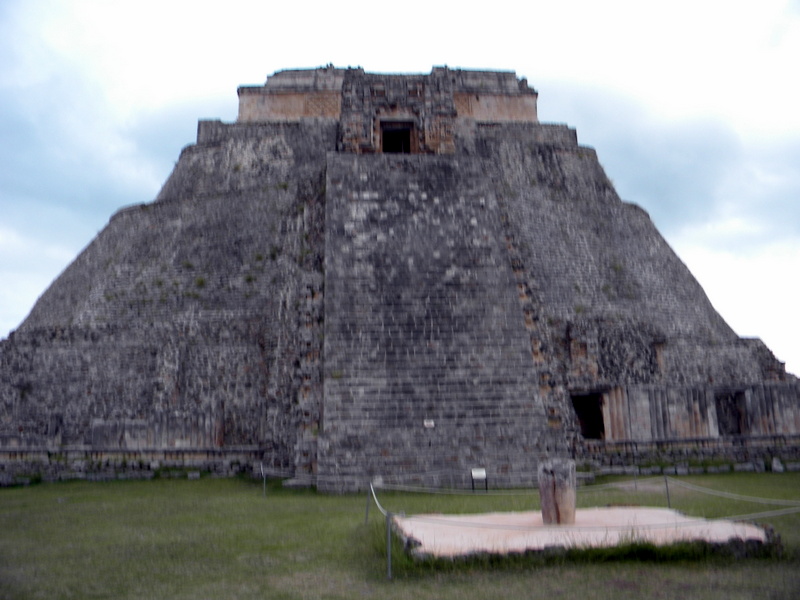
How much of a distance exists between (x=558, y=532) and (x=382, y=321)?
248 inches

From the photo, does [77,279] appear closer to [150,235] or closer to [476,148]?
[150,235]

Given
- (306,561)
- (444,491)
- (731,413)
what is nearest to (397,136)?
(731,413)

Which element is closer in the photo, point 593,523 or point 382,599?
point 382,599

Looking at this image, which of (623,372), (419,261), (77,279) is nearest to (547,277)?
(623,372)

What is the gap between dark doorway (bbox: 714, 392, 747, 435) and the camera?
42.0ft

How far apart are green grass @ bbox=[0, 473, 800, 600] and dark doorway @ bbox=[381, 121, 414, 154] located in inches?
441

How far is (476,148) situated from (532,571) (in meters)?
22.7

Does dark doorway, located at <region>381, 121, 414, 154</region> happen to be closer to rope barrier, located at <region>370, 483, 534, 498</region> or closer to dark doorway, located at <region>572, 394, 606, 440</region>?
dark doorway, located at <region>572, 394, 606, 440</region>

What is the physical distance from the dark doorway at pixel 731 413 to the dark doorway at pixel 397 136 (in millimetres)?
9632

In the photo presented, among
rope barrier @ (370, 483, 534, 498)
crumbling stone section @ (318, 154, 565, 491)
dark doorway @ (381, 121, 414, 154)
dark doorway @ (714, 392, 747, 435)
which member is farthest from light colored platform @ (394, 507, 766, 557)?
dark doorway @ (381, 121, 414, 154)

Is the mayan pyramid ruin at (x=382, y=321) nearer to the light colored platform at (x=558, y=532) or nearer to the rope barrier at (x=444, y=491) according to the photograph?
the rope barrier at (x=444, y=491)

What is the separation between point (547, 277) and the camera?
69.8 feet

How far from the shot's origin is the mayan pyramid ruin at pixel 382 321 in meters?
10.5

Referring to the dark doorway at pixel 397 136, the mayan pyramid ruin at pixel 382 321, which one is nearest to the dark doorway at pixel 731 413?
the mayan pyramid ruin at pixel 382 321
